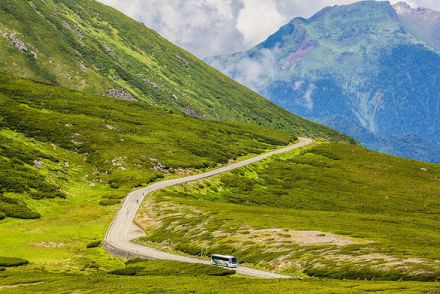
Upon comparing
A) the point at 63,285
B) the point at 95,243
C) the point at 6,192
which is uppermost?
the point at 6,192

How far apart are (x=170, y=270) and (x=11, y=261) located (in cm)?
2124

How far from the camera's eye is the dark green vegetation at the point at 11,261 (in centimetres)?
7050

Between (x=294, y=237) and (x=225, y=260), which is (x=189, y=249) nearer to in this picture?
(x=225, y=260)

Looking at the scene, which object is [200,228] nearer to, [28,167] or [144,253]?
[144,253]

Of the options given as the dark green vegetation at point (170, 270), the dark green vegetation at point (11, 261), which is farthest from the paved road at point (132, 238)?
the dark green vegetation at point (11, 261)

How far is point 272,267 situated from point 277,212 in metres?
46.1

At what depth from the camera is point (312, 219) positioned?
353ft

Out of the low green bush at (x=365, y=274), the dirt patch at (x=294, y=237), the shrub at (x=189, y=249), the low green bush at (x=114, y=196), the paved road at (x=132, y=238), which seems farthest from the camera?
the low green bush at (x=114, y=196)

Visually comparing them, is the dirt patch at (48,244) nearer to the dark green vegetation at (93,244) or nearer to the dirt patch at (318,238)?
the dark green vegetation at (93,244)

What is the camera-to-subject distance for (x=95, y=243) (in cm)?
8525

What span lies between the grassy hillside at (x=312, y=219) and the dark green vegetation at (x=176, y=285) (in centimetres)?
879

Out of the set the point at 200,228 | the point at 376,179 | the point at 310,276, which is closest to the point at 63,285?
the point at 310,276

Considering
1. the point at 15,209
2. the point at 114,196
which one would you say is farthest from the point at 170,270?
the point at 114,196

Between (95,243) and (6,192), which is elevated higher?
(6,192)
